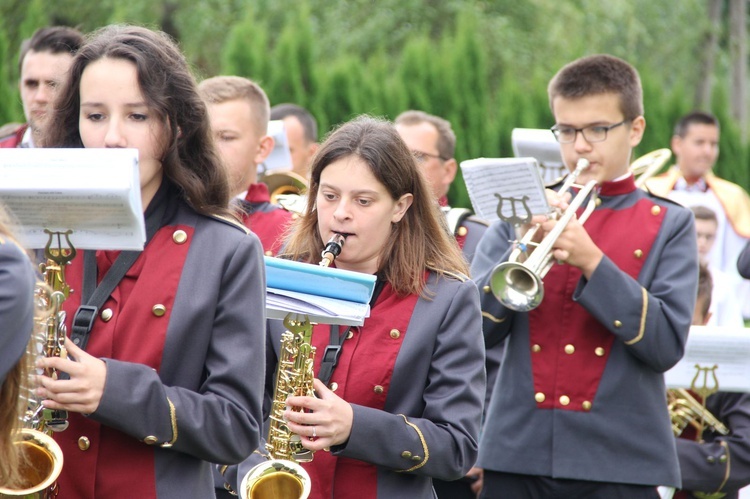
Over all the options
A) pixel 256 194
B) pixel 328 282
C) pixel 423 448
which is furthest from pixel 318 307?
pixel 256 194

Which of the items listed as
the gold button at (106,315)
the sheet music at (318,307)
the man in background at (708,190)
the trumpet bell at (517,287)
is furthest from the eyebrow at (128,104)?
the man in background at (708,190)

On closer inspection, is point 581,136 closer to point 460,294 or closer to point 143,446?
point 460,294

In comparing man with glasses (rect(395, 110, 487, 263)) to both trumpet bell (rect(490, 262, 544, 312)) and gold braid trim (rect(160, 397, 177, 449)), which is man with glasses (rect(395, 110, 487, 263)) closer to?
trumpet bell (rect(490, 262, 544, 312))

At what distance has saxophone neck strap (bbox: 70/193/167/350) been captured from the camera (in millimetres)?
2799

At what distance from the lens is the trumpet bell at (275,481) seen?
3.31 m

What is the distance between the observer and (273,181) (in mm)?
7020

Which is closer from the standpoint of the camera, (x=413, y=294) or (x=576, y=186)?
(x=413, y=294)

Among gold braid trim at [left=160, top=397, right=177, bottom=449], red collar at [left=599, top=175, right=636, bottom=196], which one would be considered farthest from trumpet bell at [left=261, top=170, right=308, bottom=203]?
gold braid trim at [left=160, top=397, right=177, bottom=449]

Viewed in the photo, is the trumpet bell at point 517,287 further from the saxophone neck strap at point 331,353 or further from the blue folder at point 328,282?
the blue folder at point 328,282

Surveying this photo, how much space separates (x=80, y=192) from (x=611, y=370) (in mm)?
2497

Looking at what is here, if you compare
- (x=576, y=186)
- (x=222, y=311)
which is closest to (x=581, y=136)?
(x=576, y=186)

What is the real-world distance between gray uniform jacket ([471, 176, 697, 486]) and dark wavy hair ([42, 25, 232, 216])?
1.73 meters

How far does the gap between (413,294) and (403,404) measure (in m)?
0.35

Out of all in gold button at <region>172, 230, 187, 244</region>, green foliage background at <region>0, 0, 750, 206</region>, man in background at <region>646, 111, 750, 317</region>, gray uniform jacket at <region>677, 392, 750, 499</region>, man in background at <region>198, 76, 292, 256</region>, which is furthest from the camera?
green foliage background at <region>0, 0, 750, 206</region>
